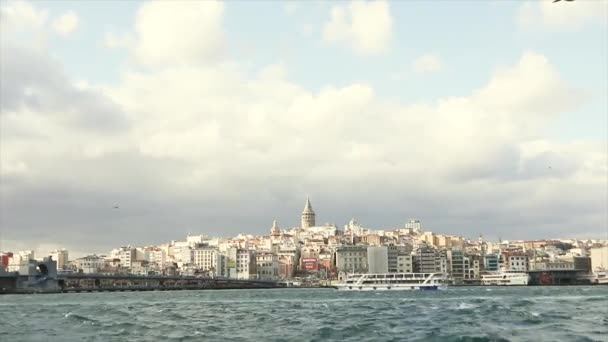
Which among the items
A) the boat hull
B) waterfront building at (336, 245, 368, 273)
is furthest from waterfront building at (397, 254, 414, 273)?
the boat hull

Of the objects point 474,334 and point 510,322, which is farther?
point 510,322

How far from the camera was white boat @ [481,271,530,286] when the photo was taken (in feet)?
488

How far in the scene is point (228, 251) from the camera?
19900cm

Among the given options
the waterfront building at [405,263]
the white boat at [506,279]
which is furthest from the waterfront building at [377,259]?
the white boat at [506,279]

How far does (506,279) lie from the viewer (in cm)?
15162

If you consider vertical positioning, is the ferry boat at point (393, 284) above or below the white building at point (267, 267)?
below

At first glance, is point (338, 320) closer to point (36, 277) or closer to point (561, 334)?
point (561, 334)

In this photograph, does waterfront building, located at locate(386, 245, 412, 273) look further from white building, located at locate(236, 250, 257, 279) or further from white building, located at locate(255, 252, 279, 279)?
white building, located at locate(236, 250, 257, 279)

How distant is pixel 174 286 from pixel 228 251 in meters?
38.3

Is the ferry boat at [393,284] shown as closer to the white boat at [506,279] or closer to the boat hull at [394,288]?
the boat hull at [394,288]

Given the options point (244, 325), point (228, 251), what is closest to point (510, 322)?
point (244, 325)

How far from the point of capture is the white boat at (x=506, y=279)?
488ft

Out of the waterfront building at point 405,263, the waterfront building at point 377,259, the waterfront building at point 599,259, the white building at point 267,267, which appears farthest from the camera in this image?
the white building at point 267,267

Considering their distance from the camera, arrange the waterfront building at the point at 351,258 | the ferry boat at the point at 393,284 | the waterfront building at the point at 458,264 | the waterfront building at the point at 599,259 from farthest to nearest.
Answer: the waterfront building at the point at 351,258
the waterfront building at the point at 458,264
the waterfront building at the point at 599,259
the ferry boat at the point at 393,284
